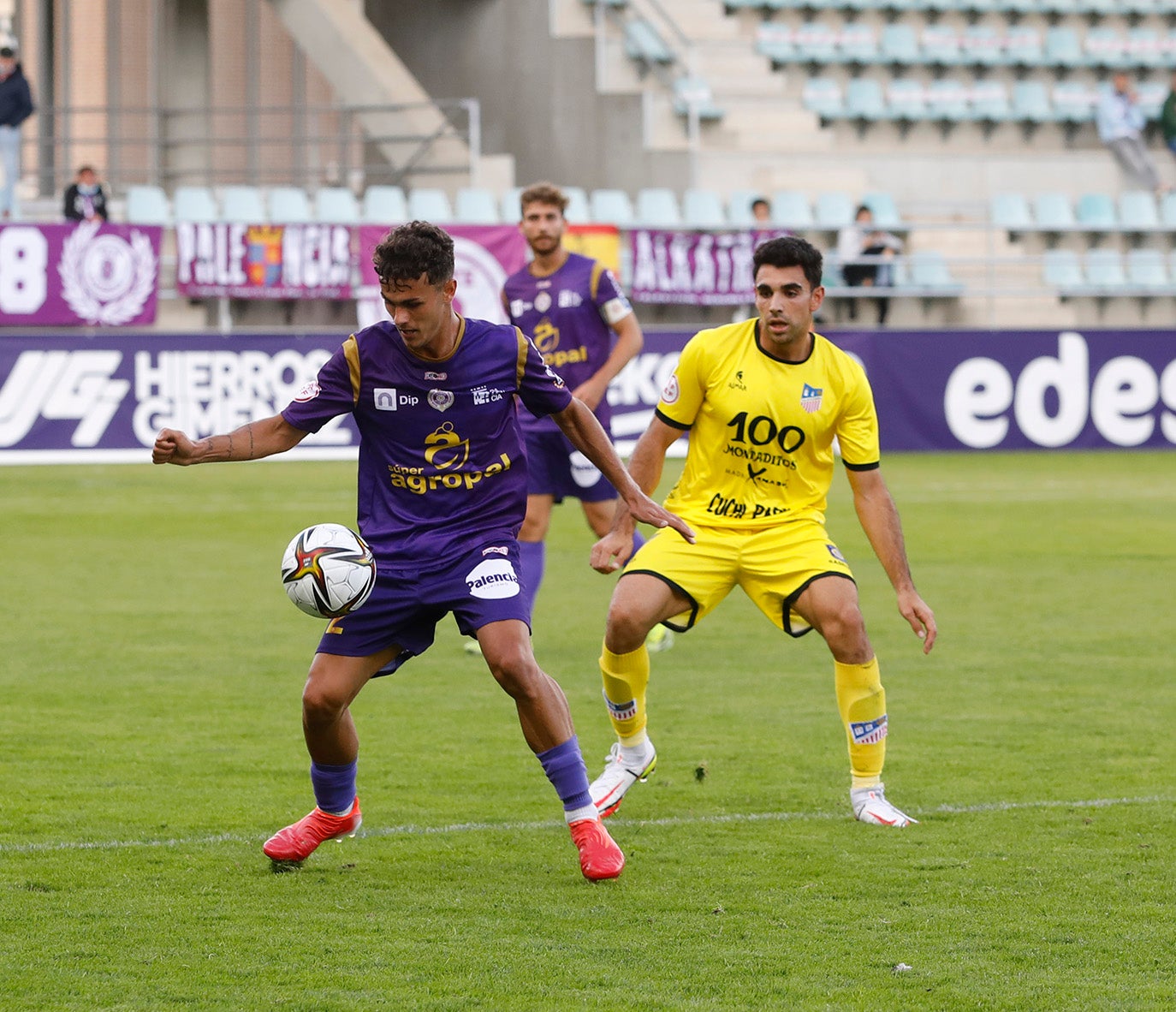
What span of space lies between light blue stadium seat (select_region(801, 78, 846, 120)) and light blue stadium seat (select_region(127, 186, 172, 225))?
9.37 meters

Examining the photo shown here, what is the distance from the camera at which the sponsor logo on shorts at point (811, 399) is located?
6.11m

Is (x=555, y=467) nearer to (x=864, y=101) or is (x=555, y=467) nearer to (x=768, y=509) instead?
(x=768, y=509)

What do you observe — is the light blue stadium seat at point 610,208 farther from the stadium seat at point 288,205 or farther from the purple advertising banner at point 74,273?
the purple advertising banner at point 74,273

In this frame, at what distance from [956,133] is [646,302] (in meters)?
7.82

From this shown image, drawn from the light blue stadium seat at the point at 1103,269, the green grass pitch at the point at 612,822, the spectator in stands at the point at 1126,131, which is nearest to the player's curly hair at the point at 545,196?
the green grass pitch at the point at 612,822

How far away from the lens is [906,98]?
87.7 feet

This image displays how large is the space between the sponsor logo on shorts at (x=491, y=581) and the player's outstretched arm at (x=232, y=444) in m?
0.61

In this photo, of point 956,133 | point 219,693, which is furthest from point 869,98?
point 219,693

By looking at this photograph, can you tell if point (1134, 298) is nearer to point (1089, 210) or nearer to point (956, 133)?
point (1089, 210)

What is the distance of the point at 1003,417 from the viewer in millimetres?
19938

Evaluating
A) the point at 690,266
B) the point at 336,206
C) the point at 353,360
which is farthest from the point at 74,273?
the point at 353,360

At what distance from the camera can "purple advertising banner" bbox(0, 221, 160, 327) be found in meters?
19.0

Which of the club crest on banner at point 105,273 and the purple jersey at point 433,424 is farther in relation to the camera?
the club crest on banner at point 105,273

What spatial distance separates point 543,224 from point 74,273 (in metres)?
11.5
